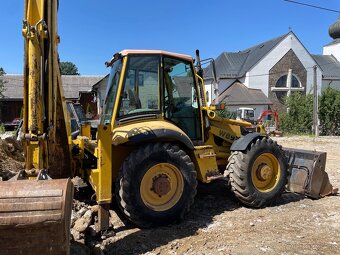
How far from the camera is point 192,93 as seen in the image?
5.94 m

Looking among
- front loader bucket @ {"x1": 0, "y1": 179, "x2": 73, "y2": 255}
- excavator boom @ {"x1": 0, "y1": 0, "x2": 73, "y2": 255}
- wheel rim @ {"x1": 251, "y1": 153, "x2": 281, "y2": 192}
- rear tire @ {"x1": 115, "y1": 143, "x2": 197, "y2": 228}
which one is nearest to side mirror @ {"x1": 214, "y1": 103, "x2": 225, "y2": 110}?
wheel rim @ {"x1": 251, "y1": 153, "x2": 281, "y2": 192}

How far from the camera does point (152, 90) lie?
5.47 m

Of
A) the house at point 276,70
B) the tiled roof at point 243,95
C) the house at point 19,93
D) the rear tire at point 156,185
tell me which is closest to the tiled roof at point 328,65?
the house at point 276,70

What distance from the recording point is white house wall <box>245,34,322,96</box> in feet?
120

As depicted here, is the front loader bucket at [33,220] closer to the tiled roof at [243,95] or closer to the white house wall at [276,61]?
the tiled roof at [243,95]

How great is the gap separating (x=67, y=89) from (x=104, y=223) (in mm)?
36457

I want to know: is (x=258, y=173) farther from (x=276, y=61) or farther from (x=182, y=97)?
(x=276, y=61)

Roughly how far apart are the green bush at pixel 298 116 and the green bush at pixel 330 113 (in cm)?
81

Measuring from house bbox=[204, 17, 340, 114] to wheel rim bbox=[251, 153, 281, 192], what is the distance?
29.7m

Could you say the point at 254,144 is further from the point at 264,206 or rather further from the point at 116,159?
the point at 116,159

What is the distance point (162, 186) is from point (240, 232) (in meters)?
1.18

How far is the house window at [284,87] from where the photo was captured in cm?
3753

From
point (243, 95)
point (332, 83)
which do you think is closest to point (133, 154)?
point (243, 95)

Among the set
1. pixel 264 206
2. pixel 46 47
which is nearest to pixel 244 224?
pixel 264 206
